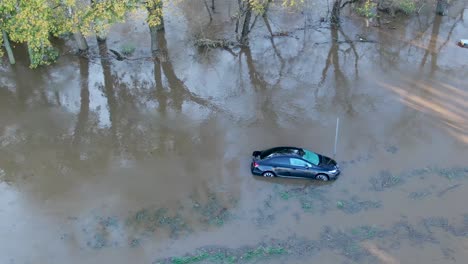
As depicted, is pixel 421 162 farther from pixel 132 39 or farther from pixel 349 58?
pixel 132 39

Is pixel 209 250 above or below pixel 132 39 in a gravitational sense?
below

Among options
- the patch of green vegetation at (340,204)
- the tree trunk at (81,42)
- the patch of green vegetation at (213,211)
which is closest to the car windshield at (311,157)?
the patch of green vegetation at (340,204)

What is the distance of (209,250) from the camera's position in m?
14.4

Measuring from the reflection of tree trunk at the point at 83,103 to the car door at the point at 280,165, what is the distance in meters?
8.17

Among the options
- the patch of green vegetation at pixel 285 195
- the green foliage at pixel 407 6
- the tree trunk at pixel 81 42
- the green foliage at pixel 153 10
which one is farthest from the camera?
the green foliage at pixel 407 6

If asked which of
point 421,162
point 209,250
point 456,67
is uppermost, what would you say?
point 456,67

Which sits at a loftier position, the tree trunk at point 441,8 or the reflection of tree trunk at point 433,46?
the tree trunk at point 441,8

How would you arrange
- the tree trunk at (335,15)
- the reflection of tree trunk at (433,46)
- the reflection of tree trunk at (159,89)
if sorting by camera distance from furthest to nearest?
the tree trunk at (335,15), the reflection of tree trunk at (433,46), the reflection of tree trunk at (159,89)

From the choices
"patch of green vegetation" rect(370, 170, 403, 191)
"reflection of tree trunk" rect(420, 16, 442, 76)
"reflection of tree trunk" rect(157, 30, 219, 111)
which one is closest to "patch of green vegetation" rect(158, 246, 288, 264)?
"patch of green vegetation" rect(370, 170, 403, 191)

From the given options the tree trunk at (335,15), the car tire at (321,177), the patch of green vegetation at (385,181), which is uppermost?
the tree trunk at (335,15)

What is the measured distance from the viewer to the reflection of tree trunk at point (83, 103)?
19422mm

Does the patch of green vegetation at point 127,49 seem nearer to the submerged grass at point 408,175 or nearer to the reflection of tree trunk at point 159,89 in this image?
the reflection of tree trunk at point 159,89

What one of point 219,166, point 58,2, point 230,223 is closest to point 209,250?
point 230,223

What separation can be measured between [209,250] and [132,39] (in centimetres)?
1566
